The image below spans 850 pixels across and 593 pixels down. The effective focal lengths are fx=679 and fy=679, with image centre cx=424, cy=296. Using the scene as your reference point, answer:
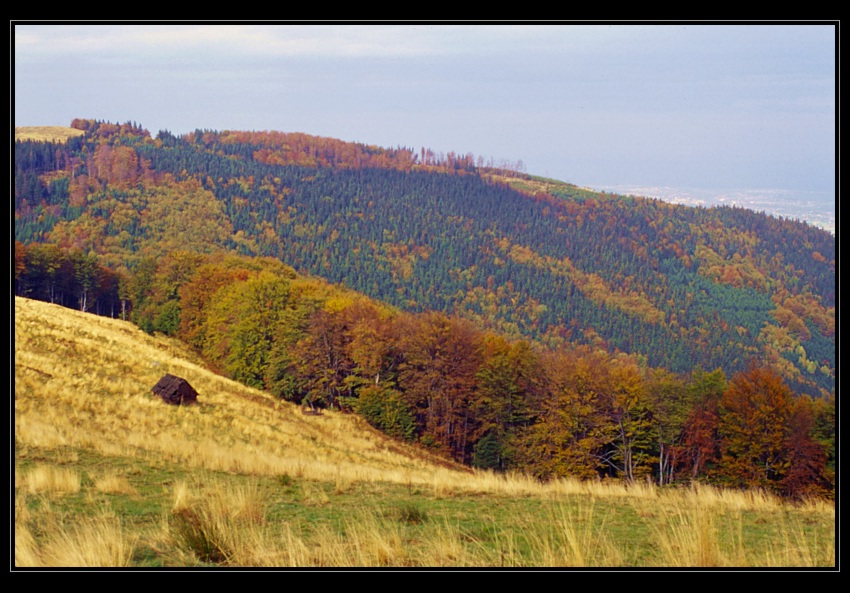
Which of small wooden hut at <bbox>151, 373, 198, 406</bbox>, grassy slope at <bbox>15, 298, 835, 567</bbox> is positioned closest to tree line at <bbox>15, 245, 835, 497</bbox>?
small wooden hut at <bbox>151, 373, 198, 406</bbox>

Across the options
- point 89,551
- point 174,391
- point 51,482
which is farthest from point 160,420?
point 89,551

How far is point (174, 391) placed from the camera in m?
34.0

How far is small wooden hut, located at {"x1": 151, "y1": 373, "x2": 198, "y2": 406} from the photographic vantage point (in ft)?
111

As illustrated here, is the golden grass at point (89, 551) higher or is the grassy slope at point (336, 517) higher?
the golden grass at point (89, 551)

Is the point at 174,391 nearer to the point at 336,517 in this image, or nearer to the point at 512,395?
the point at 512,395

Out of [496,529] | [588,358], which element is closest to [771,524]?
[496,529]

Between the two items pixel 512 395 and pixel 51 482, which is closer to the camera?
pixel 51 482

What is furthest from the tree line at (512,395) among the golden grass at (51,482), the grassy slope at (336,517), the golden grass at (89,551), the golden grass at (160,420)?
the golden grass at (89,551)

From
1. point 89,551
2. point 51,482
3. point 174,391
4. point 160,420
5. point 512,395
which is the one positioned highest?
point 89,551

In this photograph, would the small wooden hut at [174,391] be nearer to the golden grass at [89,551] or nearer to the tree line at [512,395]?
the tree line at [512,395]

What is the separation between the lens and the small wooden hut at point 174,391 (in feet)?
111

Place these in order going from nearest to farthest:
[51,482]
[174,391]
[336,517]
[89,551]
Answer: [89,551], [336,517], [51,482], [174,391]

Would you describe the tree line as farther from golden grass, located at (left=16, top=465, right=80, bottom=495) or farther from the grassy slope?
golden grass, located at (left=16, top=465, right=80, bottom=495)

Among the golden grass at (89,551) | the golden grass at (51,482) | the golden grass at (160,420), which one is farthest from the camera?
the golden grass at (160,420)
